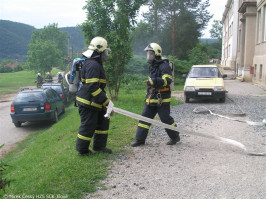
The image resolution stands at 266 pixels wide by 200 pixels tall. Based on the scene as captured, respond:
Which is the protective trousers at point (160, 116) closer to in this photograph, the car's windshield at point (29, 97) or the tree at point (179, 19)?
the car's windshield at point (29, 97)

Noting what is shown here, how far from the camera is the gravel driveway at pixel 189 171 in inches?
145

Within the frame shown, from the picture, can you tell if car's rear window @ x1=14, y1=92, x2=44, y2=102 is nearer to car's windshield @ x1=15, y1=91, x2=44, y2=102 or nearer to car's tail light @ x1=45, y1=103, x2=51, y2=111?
car's windshield @ x1=15, y1=91, x2=44, y2=102

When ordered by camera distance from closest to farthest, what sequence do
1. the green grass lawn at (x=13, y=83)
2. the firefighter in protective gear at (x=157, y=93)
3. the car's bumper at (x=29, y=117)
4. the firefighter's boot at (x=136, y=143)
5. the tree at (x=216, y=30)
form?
1. the firefighter in protective gear at (x=157, y=93)
2. the firefighter's boot at (x=136, y=143)
3. the car's bumper at (x=29, y=117)
4. the green grass lawn at (x=13, y=83)
5. the tree at (x=216, y=30)

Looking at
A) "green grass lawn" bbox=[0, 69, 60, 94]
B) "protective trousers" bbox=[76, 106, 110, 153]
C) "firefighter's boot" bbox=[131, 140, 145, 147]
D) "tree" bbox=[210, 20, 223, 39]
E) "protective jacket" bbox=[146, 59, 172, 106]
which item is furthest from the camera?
"tree" bbox=[210, 20, 223, 39]

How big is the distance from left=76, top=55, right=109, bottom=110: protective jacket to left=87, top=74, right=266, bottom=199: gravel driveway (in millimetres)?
1110

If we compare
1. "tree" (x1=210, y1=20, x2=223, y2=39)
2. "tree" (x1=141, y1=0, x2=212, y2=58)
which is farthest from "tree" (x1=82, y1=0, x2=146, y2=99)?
"tree" (x1=210, y1=20, x2=223, y2=39)

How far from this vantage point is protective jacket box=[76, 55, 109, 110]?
15.3 feet

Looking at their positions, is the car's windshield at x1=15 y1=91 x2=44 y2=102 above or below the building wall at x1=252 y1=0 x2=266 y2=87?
below

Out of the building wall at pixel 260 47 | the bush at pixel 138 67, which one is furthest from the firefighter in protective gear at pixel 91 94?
the bush at pixel 138 67

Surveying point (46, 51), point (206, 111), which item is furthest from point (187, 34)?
point (206, 111)

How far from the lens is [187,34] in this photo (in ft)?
110

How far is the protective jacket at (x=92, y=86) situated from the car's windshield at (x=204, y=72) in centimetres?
903

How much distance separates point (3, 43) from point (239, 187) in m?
114

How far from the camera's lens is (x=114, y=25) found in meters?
12.6
